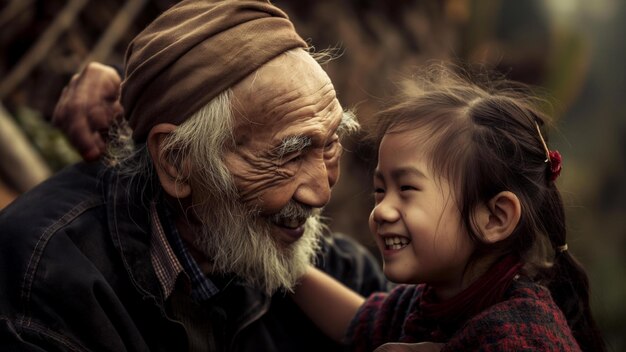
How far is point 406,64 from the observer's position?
22.1ft

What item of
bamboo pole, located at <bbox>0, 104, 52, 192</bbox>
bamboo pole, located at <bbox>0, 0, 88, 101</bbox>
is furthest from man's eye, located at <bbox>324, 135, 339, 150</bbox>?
bamboo pole, located at <bbox>0, 0, 88, 101</bbox>

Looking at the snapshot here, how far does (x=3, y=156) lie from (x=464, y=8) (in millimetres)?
5087

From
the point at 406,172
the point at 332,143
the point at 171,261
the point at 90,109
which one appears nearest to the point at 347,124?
the point at 332,143

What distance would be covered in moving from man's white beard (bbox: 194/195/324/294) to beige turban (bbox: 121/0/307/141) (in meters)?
0.35

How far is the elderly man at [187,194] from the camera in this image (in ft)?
8.02

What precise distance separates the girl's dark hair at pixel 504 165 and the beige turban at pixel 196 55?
0.49 meters

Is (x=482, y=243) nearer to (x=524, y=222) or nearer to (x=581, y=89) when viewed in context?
(x=524, y=222)

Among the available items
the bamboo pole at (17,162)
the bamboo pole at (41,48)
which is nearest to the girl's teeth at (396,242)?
the bamboo pole at (17,162)

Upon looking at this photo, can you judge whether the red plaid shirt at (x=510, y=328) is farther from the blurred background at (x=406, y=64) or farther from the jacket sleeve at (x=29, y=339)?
the jacket sleeve at (x=29, y=339)

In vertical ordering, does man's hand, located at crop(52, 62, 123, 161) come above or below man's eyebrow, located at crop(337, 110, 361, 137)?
above

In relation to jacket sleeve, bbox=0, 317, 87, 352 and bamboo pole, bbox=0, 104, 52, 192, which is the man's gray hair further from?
bamboo pole, bbox=0, 104, 52, 192

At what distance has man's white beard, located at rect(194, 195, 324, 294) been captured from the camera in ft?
8.79

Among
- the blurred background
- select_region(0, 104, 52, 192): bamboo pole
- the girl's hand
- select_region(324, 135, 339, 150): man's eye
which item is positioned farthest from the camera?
the blurred background

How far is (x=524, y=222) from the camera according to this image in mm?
2482
